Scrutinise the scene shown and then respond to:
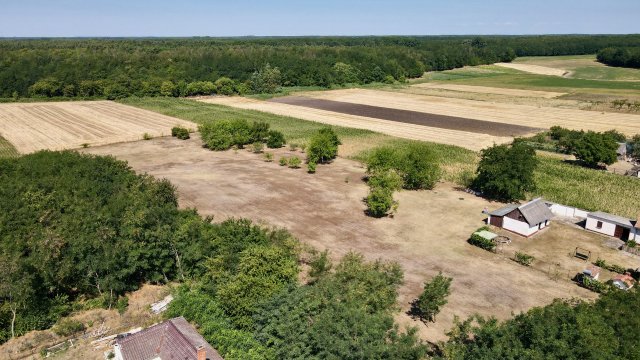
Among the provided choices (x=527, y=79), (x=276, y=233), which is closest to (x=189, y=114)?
(x=276, y=233)

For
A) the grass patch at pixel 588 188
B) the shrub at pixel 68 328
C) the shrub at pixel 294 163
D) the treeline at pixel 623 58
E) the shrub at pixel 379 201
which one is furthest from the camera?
the treeline at pixel 623 58

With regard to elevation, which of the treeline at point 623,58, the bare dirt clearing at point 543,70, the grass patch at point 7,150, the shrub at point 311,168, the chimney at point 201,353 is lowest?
the shrub at point 311,168

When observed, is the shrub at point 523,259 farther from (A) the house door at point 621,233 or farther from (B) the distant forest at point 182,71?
(B) the distant forest at point 182,71

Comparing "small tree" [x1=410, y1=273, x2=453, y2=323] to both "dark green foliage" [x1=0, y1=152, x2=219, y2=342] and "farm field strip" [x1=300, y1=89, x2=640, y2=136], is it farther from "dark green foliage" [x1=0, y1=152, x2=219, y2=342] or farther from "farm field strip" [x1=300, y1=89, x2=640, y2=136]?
"farm field strip" [x1=300, y1=89, x2=640, y2=136]

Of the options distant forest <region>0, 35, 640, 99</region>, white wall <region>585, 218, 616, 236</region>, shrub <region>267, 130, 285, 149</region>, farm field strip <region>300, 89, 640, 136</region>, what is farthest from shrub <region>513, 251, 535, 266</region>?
distant forest <region>0, 35, 640, 99</region>

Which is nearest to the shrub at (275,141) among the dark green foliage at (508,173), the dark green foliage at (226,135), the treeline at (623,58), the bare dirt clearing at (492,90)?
the dark green foliage at (226,135)

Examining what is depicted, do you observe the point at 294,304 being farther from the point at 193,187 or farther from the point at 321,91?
the point at 321,91
